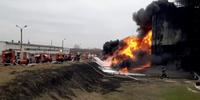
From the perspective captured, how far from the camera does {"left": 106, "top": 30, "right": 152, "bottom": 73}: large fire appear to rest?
277ft

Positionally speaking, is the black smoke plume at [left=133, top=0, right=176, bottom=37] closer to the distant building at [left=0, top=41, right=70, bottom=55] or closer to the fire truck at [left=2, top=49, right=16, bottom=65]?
the fire truck at [left=2, top=49, right=16, bottom=65]

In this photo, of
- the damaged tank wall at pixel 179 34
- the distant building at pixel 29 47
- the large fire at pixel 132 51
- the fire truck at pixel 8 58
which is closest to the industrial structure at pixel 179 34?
the damaged tank wall at pixel 179 34

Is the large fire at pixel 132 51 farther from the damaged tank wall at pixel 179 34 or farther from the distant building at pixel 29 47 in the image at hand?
the distant building at pixel 29 47

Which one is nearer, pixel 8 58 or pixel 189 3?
pixel 8 58

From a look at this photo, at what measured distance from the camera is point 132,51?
291ft

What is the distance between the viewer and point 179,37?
75.8m

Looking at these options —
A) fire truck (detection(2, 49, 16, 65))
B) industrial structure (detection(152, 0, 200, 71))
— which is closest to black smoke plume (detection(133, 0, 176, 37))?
industrial structure (detection(152, 0, 200, 71))

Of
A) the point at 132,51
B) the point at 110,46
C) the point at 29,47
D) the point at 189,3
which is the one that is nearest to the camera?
the point at 189,3

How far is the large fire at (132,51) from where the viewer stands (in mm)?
84312

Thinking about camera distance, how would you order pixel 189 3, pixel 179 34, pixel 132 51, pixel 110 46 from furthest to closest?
pixel 110 46
pixel 132 51
pixel 179 34
pixel 189 3

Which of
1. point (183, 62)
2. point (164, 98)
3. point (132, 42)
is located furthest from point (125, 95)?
point (132, 42)

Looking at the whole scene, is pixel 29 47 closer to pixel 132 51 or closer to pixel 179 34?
pixel 132 51

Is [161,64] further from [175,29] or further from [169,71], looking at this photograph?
[175,29]

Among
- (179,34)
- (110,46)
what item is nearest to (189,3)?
(179,34)
